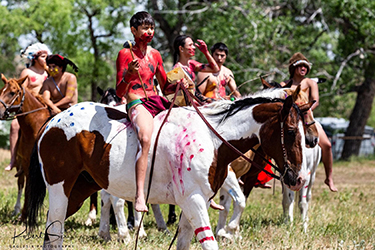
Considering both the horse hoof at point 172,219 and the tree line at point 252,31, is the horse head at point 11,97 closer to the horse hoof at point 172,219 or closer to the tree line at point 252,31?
the horse hoof at point 172,219

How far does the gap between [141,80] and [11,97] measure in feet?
11.4

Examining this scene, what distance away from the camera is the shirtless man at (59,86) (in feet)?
24.4

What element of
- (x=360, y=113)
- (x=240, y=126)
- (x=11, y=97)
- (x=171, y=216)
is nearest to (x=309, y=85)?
(x=171, y=216)

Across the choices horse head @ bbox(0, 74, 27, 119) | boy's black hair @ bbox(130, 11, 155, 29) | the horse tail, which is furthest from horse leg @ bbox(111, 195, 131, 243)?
boy's black hair @ bbox(130, 11, 155, 29)

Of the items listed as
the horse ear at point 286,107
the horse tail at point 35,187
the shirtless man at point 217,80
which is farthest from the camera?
the shirtless man at point 217,80

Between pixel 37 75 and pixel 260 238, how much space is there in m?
4.80

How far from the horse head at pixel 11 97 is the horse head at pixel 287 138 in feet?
14.8

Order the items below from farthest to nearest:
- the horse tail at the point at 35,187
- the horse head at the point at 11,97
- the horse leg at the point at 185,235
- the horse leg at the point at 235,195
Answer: the horse head at the point at 11,97 → the horse leg at the point at 235,195 → the horse tail at the point at 35,187 → the horse leg at the point at 185,235

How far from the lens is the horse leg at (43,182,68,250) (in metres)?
4.78

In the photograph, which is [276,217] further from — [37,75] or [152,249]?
[37,75]

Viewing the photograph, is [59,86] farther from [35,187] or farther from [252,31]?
[252,31]

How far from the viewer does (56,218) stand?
4793 mm

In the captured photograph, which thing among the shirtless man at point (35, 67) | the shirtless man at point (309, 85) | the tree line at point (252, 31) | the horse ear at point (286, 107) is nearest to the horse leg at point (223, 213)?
the shirtless man at point (309, 85)

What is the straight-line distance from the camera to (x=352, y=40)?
18.4 m
